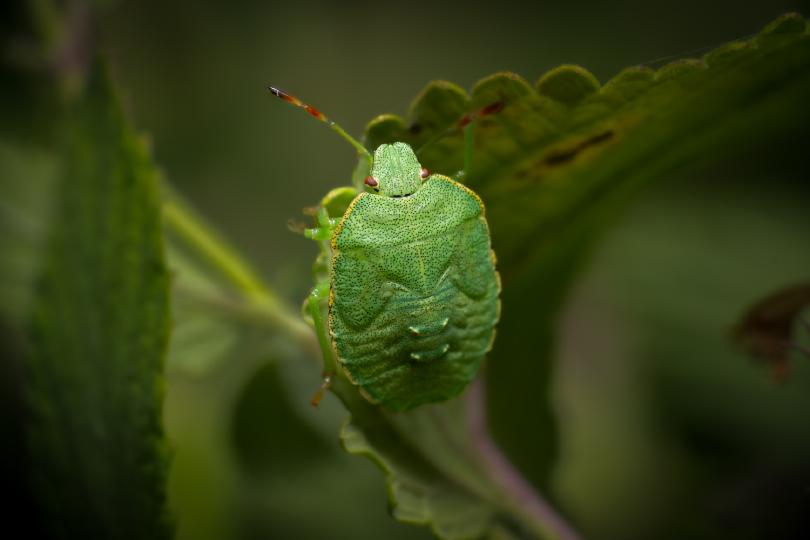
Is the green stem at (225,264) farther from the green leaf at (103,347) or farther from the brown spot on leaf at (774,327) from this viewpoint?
the brown spot on leaf at (774,327)

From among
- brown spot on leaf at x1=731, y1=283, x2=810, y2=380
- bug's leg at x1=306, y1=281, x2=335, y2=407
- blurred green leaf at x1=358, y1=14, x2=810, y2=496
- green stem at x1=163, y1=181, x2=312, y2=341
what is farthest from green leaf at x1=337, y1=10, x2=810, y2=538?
green stem at x1=163, y1=181, x2=312, y2=341

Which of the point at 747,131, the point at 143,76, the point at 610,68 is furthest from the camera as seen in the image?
the point at 143,76

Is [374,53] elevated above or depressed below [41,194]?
above

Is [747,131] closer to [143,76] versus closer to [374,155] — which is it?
[374,155]

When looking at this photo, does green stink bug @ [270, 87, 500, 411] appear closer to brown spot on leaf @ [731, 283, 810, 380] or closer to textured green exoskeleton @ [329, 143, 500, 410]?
textured green exoskeleton @ [329, 143, 500, 410]

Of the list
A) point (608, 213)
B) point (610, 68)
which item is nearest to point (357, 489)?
point (608, 213)

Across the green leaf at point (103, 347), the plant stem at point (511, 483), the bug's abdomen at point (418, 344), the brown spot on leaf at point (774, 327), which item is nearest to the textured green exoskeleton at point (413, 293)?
the bug's abdomen at point (418, 344)
